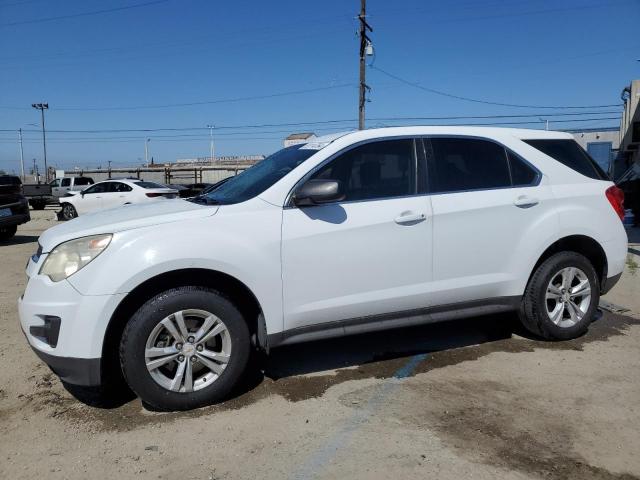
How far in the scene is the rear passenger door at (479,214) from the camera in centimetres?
390

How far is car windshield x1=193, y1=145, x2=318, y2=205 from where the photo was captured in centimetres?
369

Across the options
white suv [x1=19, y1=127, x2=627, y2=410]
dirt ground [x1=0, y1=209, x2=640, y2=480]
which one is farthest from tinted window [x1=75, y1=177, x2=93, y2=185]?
white suv [x1=19, y1=127, x2=627, y2=410]

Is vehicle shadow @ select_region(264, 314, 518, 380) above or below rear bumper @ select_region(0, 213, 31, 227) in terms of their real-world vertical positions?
below

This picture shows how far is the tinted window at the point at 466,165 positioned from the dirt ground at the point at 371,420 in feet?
4.68

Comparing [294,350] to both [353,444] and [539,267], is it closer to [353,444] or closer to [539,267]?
[353,444]

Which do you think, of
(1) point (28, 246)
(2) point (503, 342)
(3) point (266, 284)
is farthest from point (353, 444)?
(1) point (28, 246)

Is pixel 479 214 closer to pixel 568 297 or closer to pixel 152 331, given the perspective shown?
pixel 568 297

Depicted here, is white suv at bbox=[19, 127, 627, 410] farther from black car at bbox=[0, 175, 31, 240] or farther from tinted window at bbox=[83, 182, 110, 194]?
tinted window at bbox=[83, 182, 110, 194]

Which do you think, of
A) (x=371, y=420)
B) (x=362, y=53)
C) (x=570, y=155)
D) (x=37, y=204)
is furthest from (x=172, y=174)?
(x=371, y=420)

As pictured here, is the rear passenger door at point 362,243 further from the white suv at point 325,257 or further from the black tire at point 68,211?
the black tire at point 68,211

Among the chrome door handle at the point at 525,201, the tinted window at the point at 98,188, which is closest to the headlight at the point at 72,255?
the chrome door handle at the point at 525,201

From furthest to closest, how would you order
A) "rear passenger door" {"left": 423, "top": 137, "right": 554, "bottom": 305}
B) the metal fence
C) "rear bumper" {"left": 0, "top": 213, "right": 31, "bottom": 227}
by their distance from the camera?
the metal fence, "rear bumper" {"left": 0, "top": 213, "right": 31, "bottom": 227}, "rear passenger door" {"left": 423, "top": 137, "right": 554, "bottom": 305}

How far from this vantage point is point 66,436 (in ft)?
10.1

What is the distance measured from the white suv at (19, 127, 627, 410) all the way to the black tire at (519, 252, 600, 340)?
17 mm
